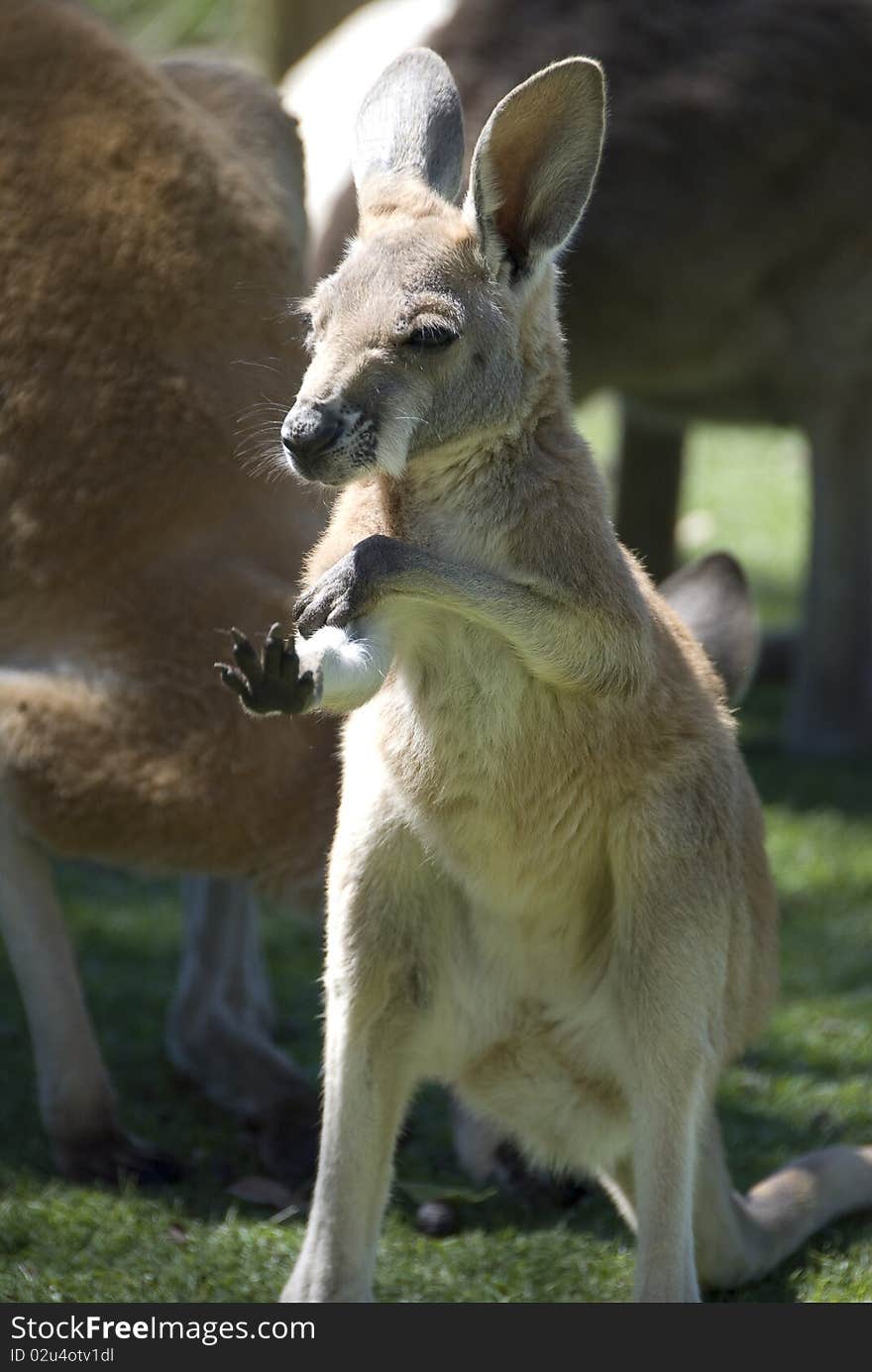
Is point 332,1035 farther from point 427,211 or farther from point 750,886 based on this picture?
point 427,211

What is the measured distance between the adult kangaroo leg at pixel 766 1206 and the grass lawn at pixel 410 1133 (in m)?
0.06

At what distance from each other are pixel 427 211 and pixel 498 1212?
1.55 metres

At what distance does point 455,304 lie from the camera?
2188mm

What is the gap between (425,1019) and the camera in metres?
2.51

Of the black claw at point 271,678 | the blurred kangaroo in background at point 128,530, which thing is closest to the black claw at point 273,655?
the black claw at point 271,678

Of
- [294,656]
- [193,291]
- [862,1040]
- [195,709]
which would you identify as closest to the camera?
[294,656]

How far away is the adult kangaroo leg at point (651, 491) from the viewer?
5.99 m

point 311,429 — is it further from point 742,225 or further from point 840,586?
point 840,586

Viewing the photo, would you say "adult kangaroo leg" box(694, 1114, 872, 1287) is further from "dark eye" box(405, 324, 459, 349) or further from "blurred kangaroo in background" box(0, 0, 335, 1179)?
"dark eye" box(405, 324, 459, 349)

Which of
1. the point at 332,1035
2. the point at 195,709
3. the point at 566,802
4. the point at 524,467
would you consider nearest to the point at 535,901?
the point at 566,802

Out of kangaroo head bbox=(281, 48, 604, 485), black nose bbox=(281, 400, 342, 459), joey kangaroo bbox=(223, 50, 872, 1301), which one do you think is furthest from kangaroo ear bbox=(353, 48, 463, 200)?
black nose bbox=(281, 400, 342, 459)

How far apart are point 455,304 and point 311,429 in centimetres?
24

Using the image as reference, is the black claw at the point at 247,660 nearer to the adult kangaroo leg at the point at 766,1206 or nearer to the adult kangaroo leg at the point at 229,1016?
the adult kangaroo leg at the point at 766,1206

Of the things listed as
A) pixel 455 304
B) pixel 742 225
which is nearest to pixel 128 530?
pixel 455 304
